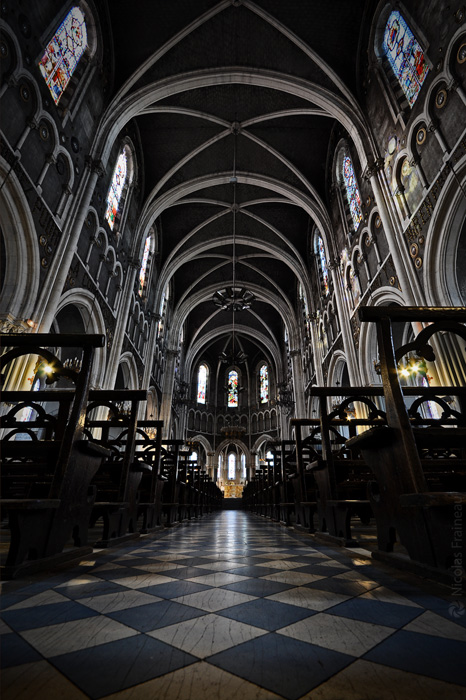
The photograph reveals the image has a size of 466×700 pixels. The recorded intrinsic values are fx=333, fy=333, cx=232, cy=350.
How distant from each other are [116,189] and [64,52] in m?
4.09

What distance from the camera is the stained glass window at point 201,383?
102 ft

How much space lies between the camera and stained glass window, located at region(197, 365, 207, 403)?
102 ft

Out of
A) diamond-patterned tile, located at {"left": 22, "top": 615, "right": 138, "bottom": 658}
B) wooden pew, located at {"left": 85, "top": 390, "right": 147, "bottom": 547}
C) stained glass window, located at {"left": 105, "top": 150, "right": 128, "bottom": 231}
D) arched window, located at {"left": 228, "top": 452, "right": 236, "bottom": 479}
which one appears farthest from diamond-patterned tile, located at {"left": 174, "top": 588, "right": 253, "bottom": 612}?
arched window, located at {"left": 228, "top": 452, "right": 236, "bottom": 479}

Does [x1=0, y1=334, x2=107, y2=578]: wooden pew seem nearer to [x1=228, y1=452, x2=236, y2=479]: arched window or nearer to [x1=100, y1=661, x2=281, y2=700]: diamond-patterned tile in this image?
[x1=100, y1=661, x2=281, y2=700]: diamond-patterned tile

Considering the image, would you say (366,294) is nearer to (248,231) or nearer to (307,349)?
(307,349)

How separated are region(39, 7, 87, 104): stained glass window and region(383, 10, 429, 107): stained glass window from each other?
28.6 feet

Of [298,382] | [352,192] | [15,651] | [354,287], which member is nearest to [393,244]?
[354,287]

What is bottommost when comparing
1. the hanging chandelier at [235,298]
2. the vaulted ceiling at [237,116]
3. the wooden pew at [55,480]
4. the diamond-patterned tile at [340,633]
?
the diamond-patterned tile at [340,633]

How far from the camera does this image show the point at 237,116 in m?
13.6

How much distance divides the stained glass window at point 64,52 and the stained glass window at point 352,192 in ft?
31.0

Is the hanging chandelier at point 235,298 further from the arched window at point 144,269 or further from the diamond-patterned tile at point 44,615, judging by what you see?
the diamond-patterned tile at point 44,615

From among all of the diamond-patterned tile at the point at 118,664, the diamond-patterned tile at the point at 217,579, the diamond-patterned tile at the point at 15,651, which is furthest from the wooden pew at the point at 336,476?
the diamond-patterned tile at the point at 15,651

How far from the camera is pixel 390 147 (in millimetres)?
9641

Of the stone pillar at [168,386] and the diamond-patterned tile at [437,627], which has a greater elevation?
the stone pillar at [168,386]
